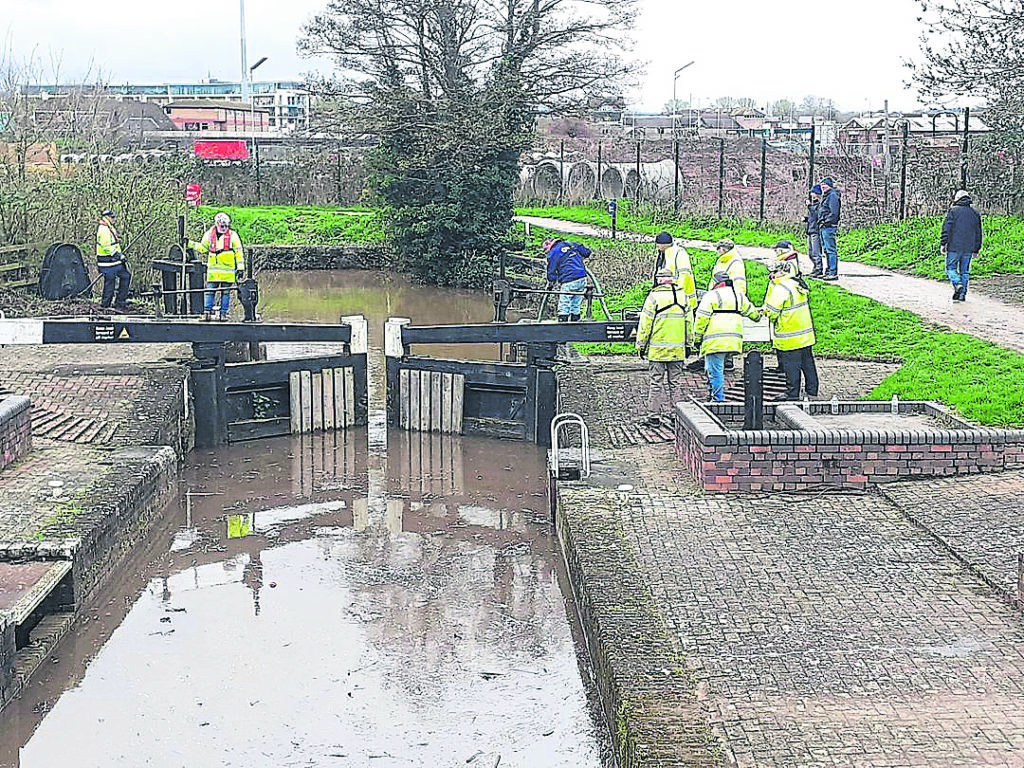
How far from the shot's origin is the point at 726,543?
8.91 meters

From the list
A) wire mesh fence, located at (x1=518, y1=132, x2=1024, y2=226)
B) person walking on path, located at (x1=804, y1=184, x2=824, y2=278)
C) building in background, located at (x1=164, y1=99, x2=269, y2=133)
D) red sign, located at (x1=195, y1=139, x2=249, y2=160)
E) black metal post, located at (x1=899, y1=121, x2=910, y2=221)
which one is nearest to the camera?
person walking on path, located at (x1=804, y1=184, x2=824, y2=278)

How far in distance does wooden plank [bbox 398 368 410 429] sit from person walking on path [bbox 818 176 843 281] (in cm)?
842

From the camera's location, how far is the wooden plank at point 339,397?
50.3 feet

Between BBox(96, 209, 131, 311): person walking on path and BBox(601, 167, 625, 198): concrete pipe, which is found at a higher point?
BBox(601, 167, 625, 198): concrete pipe


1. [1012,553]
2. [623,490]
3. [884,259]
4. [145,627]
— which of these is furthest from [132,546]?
[884,259]

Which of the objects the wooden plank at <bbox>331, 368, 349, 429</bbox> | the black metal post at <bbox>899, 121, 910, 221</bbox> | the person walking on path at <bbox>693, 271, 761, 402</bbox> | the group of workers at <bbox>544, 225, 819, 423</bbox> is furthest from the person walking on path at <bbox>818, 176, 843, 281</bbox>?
the wooden plank at <bbox>331, 368, 349, 429</bbox>

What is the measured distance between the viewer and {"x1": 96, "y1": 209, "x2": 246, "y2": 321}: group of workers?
1802cm

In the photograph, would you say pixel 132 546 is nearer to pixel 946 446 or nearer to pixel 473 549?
pixel 473 549

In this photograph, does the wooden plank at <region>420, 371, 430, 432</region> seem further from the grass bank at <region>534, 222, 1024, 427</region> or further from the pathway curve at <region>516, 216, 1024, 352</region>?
the pathway curve at <region>516, 216, 1024, 352</region>

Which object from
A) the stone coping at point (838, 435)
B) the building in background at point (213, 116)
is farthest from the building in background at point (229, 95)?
the stone coping at point (838, 435)

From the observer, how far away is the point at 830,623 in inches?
288

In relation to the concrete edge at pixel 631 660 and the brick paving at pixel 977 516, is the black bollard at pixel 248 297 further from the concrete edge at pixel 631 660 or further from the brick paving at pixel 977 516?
the brick paving at pixel 977 516

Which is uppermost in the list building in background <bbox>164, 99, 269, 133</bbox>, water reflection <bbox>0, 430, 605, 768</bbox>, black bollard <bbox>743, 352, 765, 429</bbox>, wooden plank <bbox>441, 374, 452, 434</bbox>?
building in background <bbox>164, 99, 269, 133</bbox>

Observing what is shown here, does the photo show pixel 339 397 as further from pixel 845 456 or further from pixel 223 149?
pixel 223 149
